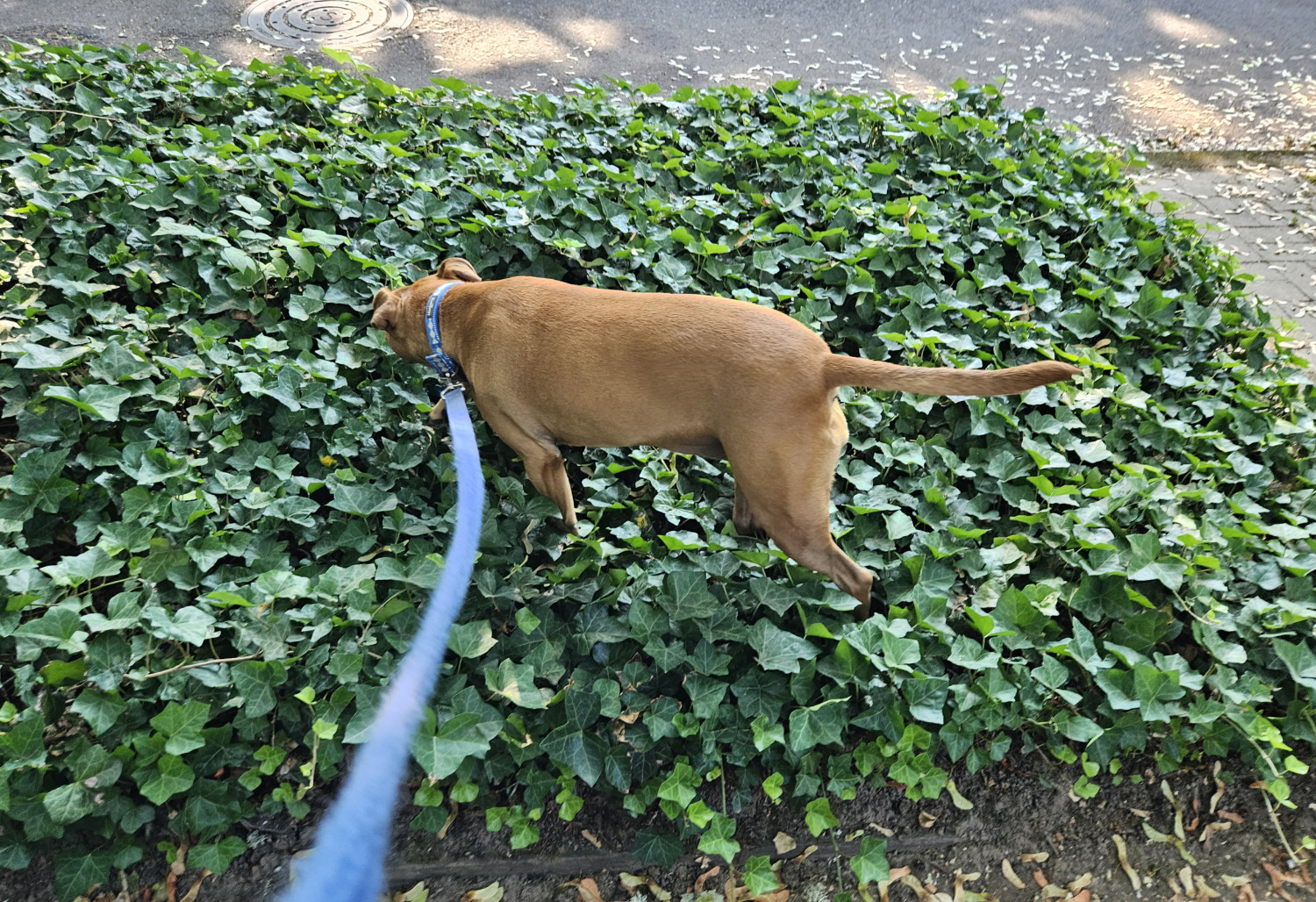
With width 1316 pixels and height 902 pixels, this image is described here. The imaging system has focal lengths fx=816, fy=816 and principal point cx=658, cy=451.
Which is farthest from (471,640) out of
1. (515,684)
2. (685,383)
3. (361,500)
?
(685,383)

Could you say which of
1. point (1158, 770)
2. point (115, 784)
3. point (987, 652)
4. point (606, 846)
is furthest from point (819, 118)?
point (115, 784)

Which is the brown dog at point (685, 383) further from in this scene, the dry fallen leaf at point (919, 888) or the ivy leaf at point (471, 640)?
the dry fallen leaf at point (919, 888)

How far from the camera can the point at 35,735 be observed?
234 centimetres

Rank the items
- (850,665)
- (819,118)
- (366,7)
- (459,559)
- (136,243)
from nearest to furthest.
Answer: (459,559) → (850,665) → (136,243) → (819,118) → (366,7)

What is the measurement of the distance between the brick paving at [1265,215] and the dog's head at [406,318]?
4668mm

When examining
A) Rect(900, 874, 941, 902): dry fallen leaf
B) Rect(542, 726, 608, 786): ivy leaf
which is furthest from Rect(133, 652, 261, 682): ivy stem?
Rect(900, 874, 941, 902): dry fallen leaf

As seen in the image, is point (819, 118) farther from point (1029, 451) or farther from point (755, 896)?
point (755, 896)

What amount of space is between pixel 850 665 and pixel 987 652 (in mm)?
526

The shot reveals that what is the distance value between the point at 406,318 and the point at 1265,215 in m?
6.32

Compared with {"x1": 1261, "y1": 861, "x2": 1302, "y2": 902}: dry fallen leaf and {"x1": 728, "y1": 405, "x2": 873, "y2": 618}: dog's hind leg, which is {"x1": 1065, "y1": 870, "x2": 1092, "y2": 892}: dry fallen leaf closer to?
{"x1": 1261, "y1": 861, "x2": 1302, "y2": 902}: dry fallen leaf

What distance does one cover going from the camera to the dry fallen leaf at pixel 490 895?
2445mm

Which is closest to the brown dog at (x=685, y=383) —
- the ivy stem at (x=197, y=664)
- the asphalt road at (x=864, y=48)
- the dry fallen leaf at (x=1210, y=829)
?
the ivy stem at (x=197, y=664)

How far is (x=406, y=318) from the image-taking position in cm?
341

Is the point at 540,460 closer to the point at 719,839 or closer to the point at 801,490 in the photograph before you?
the point at 801,490
